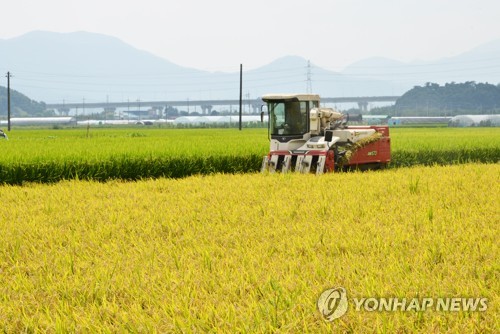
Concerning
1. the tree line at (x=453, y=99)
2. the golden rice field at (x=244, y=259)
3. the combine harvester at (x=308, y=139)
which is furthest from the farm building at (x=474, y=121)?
the golden rice field at (x=244, y=259)

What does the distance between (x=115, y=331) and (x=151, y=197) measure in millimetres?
6751

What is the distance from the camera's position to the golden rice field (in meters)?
4.08

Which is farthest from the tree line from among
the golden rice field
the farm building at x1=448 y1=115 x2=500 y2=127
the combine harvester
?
the golden rice field

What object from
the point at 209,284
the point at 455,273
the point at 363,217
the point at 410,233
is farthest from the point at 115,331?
the point at 363,217

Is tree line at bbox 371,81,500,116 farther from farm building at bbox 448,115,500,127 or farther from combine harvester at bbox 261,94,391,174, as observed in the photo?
combine harvester at bbox 261,94,391,174

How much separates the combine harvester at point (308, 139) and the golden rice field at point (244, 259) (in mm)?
4148

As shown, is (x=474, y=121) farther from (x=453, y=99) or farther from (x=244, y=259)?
(x=244, y=259)

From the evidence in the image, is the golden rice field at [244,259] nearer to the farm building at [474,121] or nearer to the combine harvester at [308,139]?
the combine harvester at [308,139]

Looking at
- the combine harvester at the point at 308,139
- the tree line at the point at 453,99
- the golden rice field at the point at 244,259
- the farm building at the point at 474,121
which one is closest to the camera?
the golden rice field at the point at 244,259

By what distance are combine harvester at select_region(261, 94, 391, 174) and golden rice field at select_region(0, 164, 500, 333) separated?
4.15m

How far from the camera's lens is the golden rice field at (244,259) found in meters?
4.08

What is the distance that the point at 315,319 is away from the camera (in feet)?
13.3

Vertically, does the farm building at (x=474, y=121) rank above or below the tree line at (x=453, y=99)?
below

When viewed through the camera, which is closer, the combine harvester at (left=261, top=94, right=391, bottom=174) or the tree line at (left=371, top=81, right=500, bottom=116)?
the combine harvester at (left=261, top=94, right=391, bottom=174)
